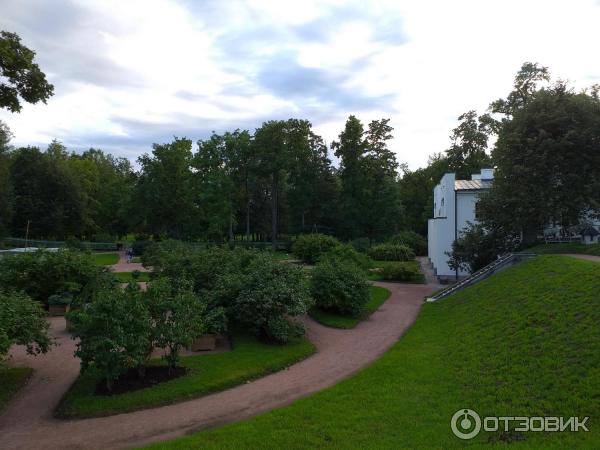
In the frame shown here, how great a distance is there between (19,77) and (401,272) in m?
20.6

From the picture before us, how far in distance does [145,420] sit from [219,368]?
8.50 ft

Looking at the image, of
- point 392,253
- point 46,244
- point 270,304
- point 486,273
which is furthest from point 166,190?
point 270,304

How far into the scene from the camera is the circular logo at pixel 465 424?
6457 millimetres

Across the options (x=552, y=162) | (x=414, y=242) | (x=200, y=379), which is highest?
(x=552, y=162)

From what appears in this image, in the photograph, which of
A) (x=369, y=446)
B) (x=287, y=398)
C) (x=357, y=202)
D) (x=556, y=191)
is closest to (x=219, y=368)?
(x=287, y=398)

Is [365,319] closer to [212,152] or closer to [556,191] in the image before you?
[556,191]

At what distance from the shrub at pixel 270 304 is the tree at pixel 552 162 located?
12.3 meters

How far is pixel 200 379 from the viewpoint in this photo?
9508 millimetres

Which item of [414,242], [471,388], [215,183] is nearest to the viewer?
[471,388]

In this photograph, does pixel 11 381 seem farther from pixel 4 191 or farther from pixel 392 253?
pixel 4 191

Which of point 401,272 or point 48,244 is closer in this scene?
point 401,272

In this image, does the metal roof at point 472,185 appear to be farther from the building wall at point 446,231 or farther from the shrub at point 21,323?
the shrub at point 21,323

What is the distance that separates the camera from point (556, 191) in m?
20.1

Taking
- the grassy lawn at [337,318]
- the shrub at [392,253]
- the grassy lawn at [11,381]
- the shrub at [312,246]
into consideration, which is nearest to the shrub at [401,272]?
the shrub at [312,246]
